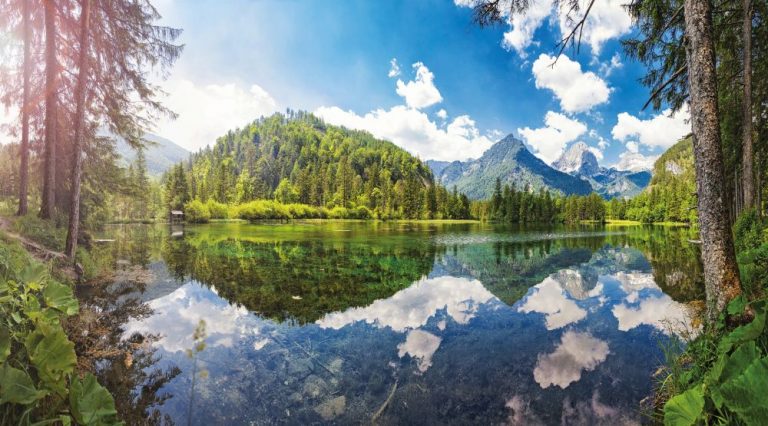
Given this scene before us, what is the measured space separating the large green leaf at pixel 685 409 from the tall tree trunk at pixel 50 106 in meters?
18.3

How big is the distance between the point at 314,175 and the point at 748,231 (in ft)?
380

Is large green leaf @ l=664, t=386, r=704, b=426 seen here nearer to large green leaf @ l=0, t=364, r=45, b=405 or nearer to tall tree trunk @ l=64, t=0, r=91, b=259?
large green leaf @ l=0, t=364, r=45, b=405

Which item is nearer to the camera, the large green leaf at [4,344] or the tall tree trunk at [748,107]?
the large green leaf at [4,344]

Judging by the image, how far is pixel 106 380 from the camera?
4738mm

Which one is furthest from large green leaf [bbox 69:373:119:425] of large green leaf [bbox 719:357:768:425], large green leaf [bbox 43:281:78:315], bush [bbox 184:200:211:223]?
bush [bbox 184:200:211:223]

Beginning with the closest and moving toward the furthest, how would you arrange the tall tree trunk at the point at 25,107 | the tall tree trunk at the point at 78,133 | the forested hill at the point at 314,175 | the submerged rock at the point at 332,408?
the submerged rock at the point at 332,408 → the tall tree trunk at the point at 78,133 → the tall tree trunk at the point at 25,107 → the forested hill at the point at 314,175

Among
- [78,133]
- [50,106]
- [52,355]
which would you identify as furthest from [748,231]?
[50,106]

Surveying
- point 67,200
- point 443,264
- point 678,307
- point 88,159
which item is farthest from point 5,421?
point 88,159

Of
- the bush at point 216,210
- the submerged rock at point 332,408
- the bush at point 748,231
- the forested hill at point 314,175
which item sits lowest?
the submerged rock at point 332,408

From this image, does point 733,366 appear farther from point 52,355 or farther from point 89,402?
point 52,355

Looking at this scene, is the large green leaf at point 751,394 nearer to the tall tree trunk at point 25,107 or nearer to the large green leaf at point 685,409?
the large green leaf at point 685,409

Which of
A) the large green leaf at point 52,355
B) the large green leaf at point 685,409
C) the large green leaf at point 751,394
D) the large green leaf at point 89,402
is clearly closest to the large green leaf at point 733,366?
the large green leaf at point 685,409

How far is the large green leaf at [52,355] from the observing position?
2.60 m

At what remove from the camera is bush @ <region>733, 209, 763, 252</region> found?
35.7ft
